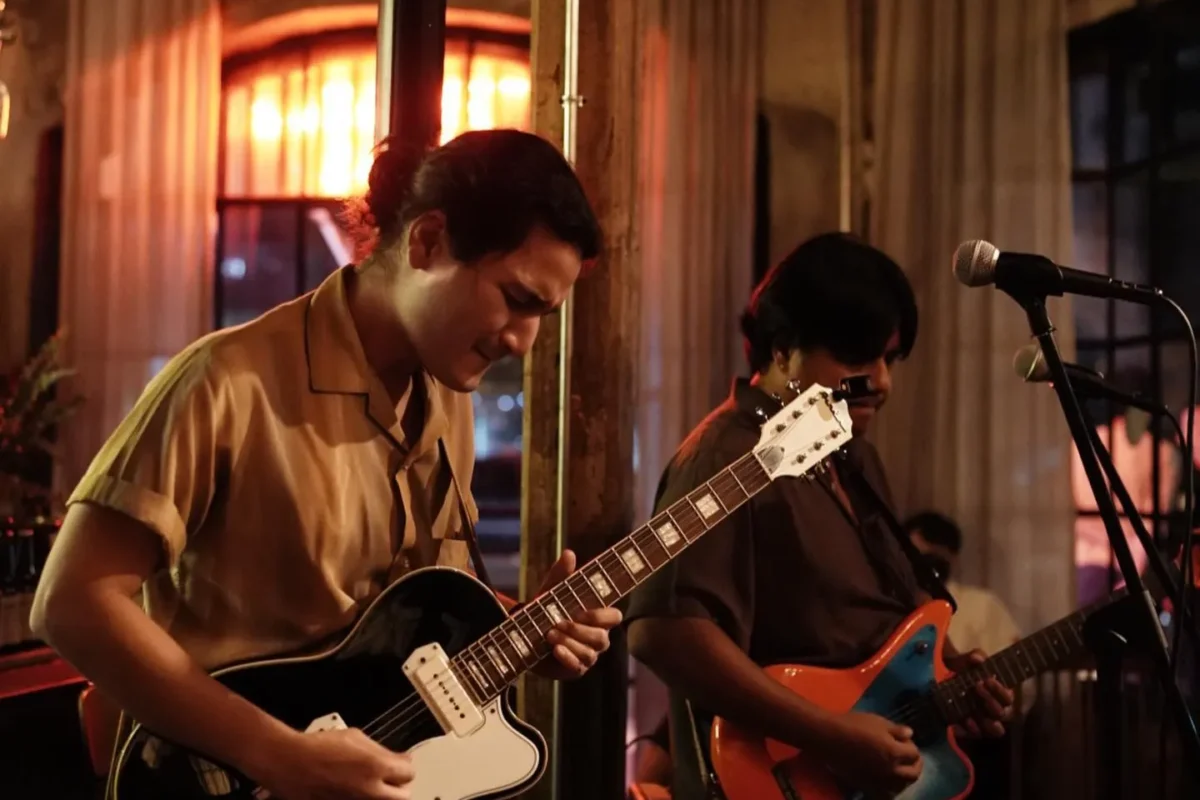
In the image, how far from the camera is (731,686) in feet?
5.64

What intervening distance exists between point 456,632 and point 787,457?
569 millimetres

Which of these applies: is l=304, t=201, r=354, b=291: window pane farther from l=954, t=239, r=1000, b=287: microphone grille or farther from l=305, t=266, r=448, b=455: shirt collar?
l=954, t=239, r=1000, b=287: microphone grille

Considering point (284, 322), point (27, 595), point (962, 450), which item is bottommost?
point (27, 595)

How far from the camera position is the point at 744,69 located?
10.3 feet

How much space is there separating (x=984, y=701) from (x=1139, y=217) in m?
1.54

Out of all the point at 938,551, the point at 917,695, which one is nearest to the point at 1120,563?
the point at 917,695

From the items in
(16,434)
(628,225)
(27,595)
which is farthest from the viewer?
(16,434)

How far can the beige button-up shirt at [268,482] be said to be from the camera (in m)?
1.25

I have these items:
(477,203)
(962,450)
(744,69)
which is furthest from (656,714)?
(477,203)

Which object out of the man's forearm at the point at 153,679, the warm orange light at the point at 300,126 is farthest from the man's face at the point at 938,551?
the warm orange light at the point at 300,126

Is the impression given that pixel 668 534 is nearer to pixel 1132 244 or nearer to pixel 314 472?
pixel 314 472

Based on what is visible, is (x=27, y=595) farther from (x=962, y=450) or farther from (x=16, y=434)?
(x=962, y=450)

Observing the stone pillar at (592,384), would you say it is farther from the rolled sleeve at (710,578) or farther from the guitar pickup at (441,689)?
the guitar pickup at (441,689)

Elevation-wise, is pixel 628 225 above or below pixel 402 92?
below
